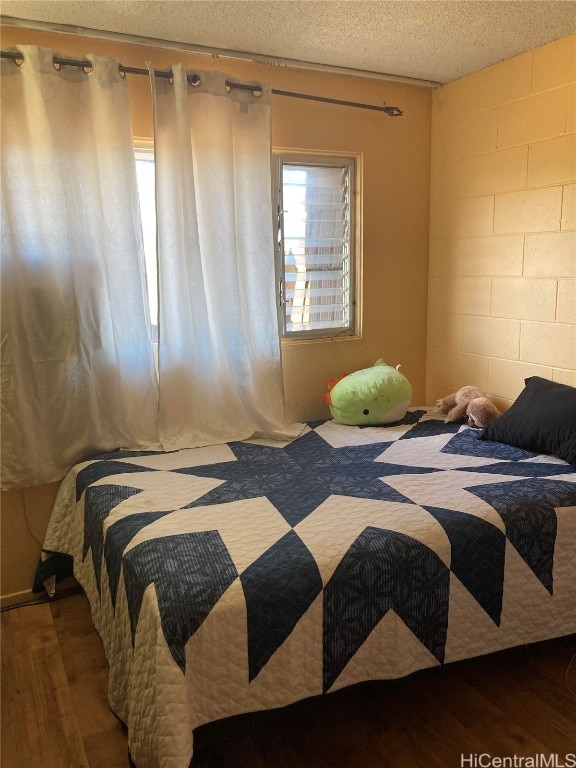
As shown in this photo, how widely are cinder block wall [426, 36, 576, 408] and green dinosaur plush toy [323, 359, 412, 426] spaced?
0.52 metres

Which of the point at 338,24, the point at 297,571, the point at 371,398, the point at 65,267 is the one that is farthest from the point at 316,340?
the point at 297,571

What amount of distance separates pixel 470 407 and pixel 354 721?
61.1 inches

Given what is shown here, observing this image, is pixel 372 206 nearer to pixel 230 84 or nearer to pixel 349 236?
pixel 349 236

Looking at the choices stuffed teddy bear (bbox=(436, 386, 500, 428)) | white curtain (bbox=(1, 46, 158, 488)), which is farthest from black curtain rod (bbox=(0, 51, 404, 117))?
stuffed teddy bear (bbox=(436, 386, 500, 428))

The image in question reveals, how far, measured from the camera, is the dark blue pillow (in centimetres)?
252

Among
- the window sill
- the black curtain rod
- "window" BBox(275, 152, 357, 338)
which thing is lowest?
the window sill

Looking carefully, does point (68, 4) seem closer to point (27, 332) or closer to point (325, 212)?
point (27, 332)

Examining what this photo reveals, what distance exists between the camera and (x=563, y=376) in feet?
9.36

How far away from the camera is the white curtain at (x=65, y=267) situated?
2.39 meters

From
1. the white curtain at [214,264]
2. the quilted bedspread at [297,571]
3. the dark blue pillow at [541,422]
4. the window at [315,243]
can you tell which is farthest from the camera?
the window at [315,243]

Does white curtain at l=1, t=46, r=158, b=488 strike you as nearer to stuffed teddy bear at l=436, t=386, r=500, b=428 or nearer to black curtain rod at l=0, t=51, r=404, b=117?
black curtain rod at l=0, t=51, r=404, b=117

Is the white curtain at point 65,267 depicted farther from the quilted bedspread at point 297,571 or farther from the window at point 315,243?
the window at point 315,243

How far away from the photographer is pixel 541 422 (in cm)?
262

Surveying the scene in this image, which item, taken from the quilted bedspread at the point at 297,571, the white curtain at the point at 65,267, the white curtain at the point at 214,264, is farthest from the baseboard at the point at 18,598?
the white curtain at the point at 214,264
